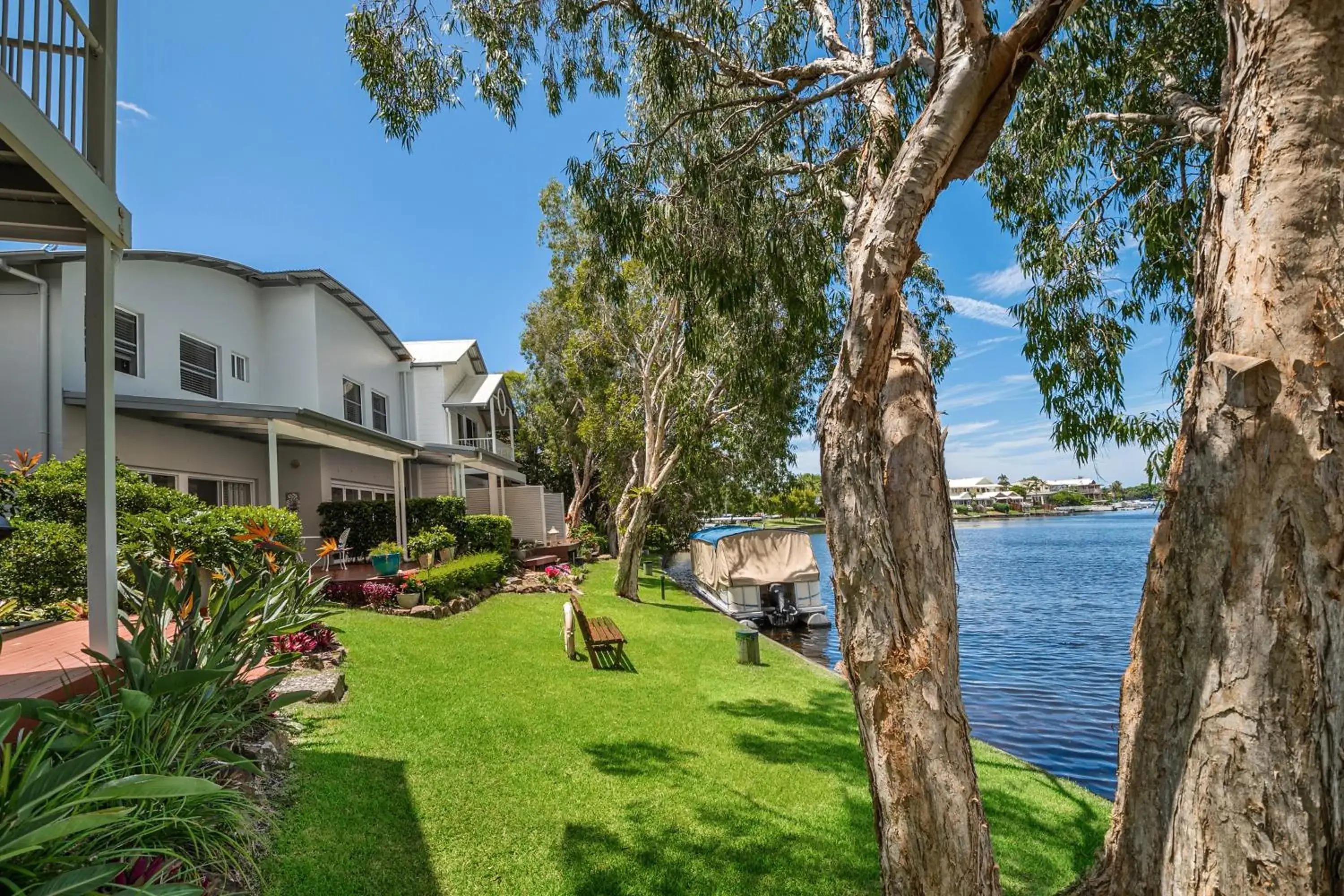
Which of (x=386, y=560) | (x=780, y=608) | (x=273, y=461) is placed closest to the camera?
(x=273, y=461)


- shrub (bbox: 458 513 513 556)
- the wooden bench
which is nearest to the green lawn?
the wooden bench

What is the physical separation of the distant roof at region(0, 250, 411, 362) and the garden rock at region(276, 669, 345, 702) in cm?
931

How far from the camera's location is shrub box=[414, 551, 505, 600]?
45.7 feet

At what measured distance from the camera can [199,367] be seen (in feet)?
52.1

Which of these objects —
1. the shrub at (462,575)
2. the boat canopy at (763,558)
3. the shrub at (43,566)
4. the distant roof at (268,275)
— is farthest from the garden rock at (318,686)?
the boat canopy at (763,558)

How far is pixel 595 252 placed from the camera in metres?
9.86

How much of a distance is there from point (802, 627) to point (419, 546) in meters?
11.2

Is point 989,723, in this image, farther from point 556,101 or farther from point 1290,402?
point 556,101

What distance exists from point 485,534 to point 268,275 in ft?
29.3

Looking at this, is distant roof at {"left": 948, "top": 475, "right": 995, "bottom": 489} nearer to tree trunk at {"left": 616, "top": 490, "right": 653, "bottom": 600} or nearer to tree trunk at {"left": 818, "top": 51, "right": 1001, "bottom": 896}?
tree trunk at {"left": 616, "top": 490, "right": 653, "bottom": 600}

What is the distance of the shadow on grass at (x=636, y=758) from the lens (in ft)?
22.0

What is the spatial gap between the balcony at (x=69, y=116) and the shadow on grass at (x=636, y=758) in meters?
6.00

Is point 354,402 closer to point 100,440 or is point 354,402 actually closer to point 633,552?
point 633,552

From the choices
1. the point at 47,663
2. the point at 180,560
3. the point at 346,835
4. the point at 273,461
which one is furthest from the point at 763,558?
the point at 47,663
